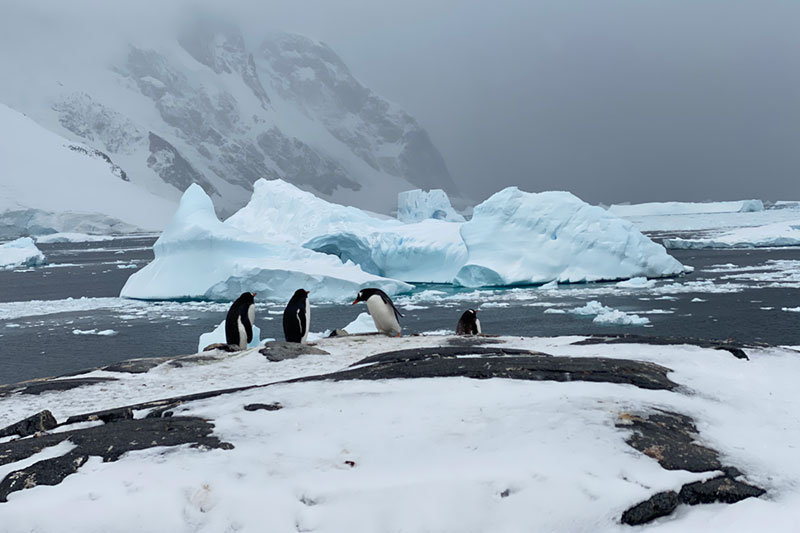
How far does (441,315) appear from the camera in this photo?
23.5 metres

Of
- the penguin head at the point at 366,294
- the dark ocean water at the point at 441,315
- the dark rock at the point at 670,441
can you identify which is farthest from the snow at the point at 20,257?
the dark rock at the point at 670,441

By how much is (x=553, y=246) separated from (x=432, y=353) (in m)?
27.1

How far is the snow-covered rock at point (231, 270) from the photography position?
29.2 m

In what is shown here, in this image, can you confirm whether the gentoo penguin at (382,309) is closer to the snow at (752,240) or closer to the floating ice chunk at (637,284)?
the floating ice chunk at (637,284)

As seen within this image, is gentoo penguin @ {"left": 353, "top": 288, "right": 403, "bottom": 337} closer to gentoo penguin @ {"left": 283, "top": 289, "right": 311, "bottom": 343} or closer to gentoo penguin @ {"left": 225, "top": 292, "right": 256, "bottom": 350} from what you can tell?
gentoo penguin @ {"left": 283, "top": 289, "right": 311, "bottom": 343}

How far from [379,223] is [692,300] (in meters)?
21.6

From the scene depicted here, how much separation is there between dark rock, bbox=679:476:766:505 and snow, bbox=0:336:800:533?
43 mm

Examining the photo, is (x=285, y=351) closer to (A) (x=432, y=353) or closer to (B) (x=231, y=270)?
(A) (x=432, y=353)

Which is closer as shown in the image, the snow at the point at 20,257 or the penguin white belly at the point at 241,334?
the penguin white belly at the point at 241,334

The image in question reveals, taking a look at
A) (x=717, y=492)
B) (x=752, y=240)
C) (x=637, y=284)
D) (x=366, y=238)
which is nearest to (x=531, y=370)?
(x=717, y=492)

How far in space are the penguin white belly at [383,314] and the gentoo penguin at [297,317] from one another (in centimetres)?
87

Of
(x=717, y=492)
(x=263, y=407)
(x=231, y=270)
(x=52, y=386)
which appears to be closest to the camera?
(x=717, y=492)

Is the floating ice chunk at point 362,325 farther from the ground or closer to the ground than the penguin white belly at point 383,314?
closer to the ground

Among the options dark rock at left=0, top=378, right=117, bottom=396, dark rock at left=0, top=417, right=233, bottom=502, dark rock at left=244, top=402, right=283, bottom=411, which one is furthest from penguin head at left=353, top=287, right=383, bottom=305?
dark rock at left=0, top=417, right=233, bottom=502
